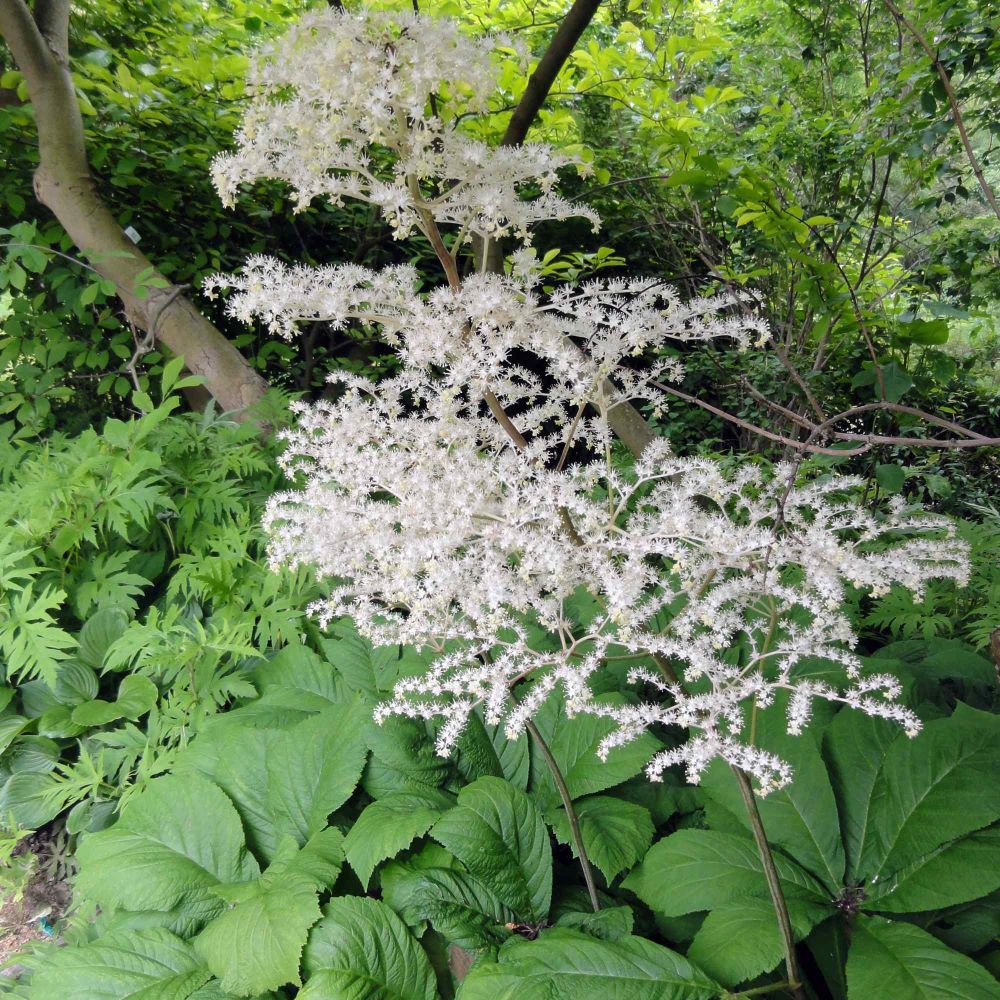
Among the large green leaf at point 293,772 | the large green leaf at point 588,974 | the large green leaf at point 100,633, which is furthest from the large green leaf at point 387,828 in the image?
the large green leaf at point 100,633

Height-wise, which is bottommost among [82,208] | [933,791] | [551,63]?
[933,791]

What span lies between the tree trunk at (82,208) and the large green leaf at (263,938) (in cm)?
193

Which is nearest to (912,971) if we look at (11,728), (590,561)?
(590,561)

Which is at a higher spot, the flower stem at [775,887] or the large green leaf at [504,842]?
the flower stem at [775,887]

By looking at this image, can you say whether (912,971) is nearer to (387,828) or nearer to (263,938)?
(387,828)

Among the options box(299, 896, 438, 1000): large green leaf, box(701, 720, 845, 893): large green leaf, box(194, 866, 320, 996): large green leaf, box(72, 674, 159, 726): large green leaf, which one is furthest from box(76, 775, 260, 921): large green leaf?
box(701, 720, 845, 893): large green leaf

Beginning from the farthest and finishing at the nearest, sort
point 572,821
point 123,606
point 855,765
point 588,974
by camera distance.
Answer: point 123,606, point 855,765, point 572,821, point 588,974

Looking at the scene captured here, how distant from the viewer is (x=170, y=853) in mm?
1479

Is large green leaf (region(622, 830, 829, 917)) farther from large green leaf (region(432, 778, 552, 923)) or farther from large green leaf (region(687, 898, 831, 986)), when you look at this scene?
large green leaf (region(432, 778, 552, 923))

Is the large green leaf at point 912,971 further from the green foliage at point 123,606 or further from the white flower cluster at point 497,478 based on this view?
the green foliage at point 123,606

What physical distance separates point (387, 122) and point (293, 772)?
4.50ft

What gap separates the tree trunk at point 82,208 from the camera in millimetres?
2553

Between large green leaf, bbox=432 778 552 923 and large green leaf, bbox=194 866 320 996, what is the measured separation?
274mm

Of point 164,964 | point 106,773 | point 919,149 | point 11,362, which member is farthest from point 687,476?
point 11,362
